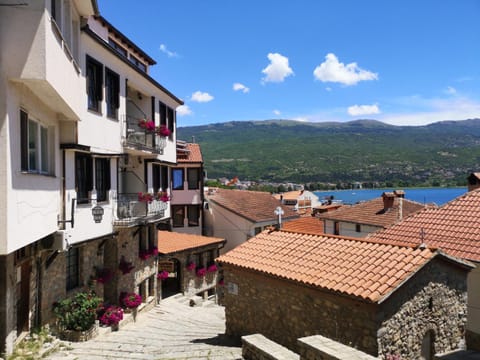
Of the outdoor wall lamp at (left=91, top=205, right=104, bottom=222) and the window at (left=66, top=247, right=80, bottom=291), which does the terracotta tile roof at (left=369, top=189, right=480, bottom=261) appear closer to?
the outdoor wall lamp at (left=91, top=205, right=104, bottom=222)

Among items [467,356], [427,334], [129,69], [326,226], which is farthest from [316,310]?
[326,226]

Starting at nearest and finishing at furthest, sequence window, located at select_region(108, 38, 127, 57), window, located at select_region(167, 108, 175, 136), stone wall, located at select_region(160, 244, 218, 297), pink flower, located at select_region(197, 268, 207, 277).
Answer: window, located at select_region(108, 38, 127, 57), window, located at select_region(167, 108, 175, 136), stone wall, located at select_region(160, 244, 218, 297), pink flower, located at select_region(197, 268, 207, 277)

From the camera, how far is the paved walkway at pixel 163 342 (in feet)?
36.6

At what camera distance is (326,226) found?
112ft

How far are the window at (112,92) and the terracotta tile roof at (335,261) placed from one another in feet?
22.4

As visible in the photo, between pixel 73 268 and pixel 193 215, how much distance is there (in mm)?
20042

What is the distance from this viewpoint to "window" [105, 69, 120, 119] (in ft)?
49.3

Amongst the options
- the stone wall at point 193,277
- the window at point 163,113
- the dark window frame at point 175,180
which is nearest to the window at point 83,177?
the window at point 163,113

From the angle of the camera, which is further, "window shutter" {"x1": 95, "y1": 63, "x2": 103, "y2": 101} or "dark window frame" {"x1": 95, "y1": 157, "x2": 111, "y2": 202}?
"dark window frame" {"x1": 95, "y1": 157, "x2": 111, "y2": 202}

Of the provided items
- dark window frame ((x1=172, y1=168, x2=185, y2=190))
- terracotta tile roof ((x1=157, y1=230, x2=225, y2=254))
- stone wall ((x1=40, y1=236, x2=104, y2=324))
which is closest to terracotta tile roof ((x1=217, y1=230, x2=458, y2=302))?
stone wall ((x1=40, y1=236, x2=104, y2=324))

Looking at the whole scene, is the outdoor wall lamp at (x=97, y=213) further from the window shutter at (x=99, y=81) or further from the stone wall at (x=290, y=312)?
the stone wall at (x=290, y=312)

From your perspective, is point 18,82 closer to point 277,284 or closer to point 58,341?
point 58,341

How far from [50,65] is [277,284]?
8192mm

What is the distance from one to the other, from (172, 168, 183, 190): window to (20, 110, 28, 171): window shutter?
23841mm
